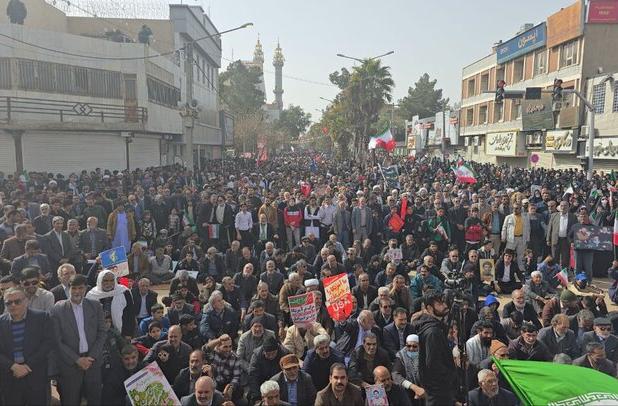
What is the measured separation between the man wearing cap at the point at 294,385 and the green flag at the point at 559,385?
6.48 feet

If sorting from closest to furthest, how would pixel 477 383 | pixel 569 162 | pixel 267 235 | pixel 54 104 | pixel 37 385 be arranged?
pixel 37 385, pixel 477 383, pixel 267 235, pixel 54 104, pixel 569 162

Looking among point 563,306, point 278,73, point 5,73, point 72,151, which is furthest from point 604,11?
point 278,73

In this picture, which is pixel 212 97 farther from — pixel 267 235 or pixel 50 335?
pixel 50 335

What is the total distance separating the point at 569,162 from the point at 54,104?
2684 centimetres

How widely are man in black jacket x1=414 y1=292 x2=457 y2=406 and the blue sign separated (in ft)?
115

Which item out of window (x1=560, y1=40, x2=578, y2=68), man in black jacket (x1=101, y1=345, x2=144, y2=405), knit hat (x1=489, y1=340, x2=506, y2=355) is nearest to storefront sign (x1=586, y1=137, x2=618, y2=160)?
window (x1=560, y1=40, x2=578, y2=68)

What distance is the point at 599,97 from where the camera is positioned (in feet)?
92.7

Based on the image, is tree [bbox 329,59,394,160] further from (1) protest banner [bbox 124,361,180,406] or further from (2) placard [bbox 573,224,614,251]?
(1) protest banner [bbox 124,361,180,406]

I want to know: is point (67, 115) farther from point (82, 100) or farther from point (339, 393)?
point (339, 393)

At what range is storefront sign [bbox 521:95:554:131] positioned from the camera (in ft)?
110

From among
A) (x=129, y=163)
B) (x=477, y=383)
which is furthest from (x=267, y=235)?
(x=129, y=163)

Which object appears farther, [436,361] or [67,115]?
[67,115]

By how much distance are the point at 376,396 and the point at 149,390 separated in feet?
7.03

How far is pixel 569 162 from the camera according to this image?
31.0 m
